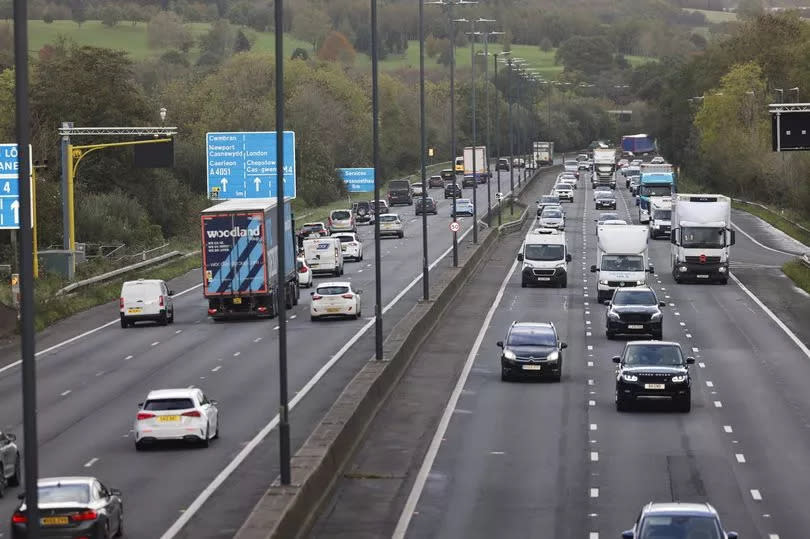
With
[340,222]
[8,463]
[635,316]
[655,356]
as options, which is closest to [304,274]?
[635,316]

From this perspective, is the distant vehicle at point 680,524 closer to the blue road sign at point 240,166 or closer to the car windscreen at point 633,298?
the car windscreen at point 633,298

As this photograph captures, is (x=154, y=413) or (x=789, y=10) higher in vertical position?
(x=789, y=10)

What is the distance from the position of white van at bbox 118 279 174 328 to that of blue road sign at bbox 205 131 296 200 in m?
24.5

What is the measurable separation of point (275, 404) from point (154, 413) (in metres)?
6.59

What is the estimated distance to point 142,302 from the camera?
58906 mm

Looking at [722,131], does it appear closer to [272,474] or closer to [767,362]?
[767,362]

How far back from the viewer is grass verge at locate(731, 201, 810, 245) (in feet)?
333

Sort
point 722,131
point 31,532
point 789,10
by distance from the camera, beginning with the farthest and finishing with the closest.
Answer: point 789,10 < point 722,131 < point 31,532

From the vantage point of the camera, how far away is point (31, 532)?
15.8 m

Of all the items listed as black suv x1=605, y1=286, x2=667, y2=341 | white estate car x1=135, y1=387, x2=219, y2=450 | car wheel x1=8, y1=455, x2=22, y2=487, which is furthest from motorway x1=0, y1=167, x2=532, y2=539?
black suv x1=605, y1=286, x2=667, y2=341

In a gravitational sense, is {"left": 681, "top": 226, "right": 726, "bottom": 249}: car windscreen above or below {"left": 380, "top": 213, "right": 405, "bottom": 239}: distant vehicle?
above

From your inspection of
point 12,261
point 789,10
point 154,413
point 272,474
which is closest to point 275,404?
point 154,413

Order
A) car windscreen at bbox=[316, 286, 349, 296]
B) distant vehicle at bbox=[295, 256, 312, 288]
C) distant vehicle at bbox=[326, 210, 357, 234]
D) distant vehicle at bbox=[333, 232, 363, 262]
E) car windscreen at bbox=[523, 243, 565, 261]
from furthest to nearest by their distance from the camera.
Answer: distant vehicle at bbox=[326, 210, 357, 234] < distant vehicle at bbox=[333, 232, 363, 262] < distant vehicle at bbox=[295, 256, 312, 288] < car windscreen at bbox=[523, 243, 565, 261] < car windscreen at bbox=[316, 286, 349, 296]

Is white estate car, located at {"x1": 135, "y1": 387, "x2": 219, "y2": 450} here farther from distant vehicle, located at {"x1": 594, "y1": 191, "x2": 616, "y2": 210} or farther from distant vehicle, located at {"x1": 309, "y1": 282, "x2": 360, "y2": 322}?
distant vehicle, located at {"x1": 594, "y1": 191, "x2": 616, "y2": 210}
